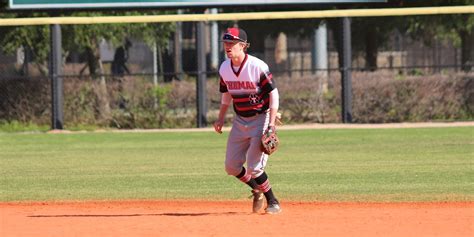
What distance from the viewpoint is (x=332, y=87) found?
23.5m

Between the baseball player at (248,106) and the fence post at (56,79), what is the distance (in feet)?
43.8

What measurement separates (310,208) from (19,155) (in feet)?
26.9

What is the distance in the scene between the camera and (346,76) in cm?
2292

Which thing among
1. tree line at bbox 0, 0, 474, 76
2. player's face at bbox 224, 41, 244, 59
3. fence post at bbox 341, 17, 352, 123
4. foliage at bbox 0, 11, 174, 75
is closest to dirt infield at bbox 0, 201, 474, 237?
player's face at bbox 224, 41, 244, 59

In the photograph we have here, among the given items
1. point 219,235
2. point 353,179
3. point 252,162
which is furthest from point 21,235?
point 353,179

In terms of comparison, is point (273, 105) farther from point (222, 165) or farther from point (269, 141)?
point (222, 165)

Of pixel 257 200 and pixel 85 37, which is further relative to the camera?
pixel 85 37

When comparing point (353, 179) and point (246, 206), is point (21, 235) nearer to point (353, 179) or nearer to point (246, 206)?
point (246, 206)

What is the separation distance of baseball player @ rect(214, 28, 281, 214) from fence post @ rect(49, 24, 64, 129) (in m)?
13.4

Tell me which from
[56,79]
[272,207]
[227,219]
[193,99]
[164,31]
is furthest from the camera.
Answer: [164,31]

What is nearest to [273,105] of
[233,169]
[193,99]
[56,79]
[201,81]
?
[233,169]

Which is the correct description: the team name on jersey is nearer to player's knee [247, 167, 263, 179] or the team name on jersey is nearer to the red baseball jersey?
the red baseball jersey

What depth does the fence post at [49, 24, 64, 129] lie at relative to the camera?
22578 mm

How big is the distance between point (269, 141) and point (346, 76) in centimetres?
1395
